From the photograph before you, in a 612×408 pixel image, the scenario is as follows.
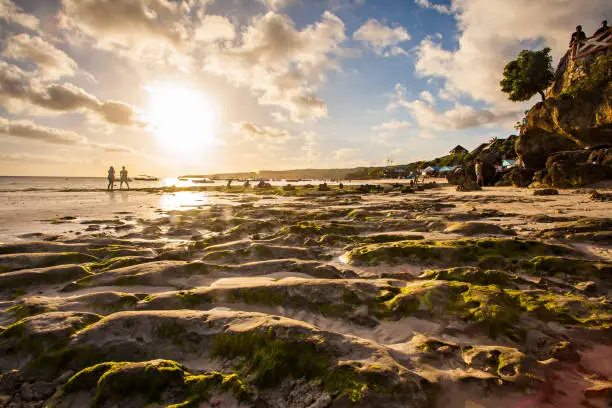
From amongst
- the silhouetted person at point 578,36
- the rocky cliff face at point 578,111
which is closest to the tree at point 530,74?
the rocky cliff face at point 578,111

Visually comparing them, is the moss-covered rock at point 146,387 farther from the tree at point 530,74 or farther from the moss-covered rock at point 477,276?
the tree at point 530,74

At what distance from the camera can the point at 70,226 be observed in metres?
11.6

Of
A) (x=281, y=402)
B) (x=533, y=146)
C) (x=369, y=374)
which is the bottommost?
(x=281, y=402)

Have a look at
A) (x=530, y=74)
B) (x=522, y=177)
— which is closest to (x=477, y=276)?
(x=522, y=177)

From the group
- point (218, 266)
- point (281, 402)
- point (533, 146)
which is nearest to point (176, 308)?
point (218, 266)

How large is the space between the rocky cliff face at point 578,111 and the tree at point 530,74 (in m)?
4.32

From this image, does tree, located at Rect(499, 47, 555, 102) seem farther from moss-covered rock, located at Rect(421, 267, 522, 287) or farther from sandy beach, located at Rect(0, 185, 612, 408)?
moss-covered rock, located at Rect(421, 267, 522, 287)

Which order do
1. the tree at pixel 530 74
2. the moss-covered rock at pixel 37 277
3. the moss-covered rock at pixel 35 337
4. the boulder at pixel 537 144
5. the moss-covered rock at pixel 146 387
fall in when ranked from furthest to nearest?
the tree at pixel 530 74
the boulder at pixel 537 144
the moss-covered rock at pixel 37 277
the moss-covered rock at pixel 35 337
the moss-covered rock at pixel 146 387

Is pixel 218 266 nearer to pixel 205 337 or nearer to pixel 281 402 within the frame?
pixel 205 337

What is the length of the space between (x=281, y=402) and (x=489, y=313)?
2.81 metres

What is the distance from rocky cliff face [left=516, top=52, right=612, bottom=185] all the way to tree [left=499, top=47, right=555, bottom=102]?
4.32 metres

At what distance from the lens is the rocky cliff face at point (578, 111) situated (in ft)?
62.1

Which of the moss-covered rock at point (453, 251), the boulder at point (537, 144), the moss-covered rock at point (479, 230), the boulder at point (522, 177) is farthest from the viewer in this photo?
the boulder at point (537, 144)

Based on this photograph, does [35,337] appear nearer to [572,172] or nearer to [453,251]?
[453,251]
